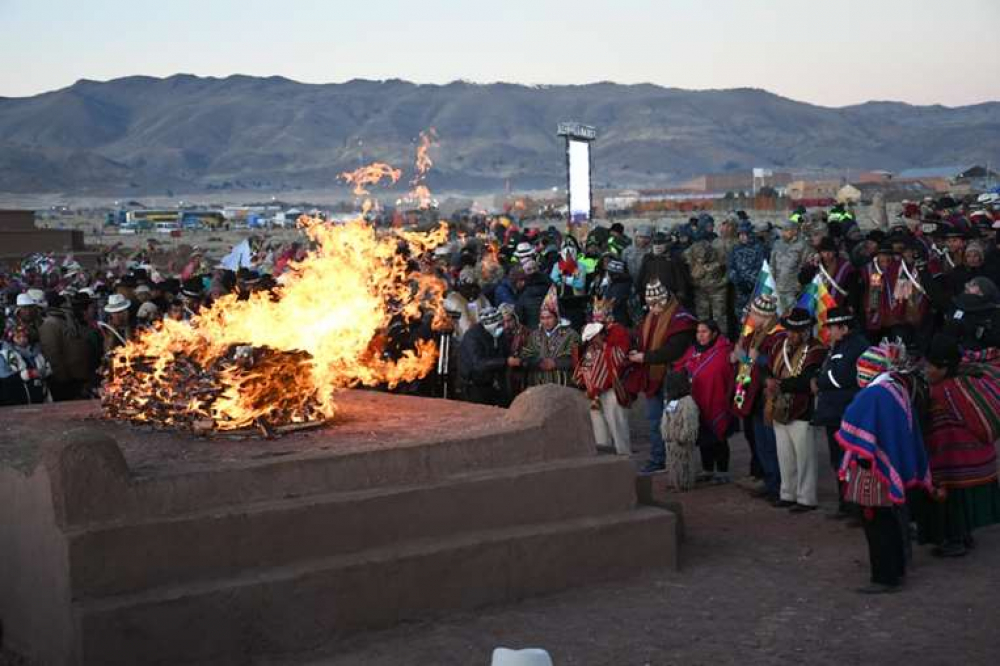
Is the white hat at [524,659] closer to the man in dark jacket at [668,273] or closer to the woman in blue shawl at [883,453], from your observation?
the woman in blue shawl at [883,453]

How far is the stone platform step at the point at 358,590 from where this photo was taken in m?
7.12

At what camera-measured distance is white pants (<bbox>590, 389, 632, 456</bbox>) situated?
40.0ft

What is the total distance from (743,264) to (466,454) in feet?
35.7

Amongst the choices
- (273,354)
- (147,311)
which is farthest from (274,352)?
(147,311)

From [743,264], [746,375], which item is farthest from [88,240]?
[746,375]

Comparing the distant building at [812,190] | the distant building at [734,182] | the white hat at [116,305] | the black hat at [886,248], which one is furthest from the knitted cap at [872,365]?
the distant building at [734,182]

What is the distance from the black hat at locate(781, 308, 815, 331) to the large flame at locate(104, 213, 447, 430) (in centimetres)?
339

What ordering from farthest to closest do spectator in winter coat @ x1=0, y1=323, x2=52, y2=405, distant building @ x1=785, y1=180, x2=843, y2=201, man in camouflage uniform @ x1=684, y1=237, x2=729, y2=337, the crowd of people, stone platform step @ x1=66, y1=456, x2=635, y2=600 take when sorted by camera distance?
distant building @ x1=785, y1=180, x2=843, y2=201 → man in camouflage uniform @ x1=684, y1=237, x2=729, y2=337 → spectator in winter coat @ x1=0, y1=323, x2=52, y2=405 → the crowd of people → stone platform step @ x1=66, y1=456, x2=635, y2=600

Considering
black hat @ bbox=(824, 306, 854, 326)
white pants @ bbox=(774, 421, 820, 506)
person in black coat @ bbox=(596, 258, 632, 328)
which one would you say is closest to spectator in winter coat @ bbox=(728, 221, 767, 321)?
person in black coat @ bbox=(596, 258, 632, 328)

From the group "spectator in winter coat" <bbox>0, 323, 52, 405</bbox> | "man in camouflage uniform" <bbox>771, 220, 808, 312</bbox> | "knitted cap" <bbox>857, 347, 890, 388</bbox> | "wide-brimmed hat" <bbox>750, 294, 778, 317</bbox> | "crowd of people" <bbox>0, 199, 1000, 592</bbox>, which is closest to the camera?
"knitted cap" <bbox>857, 347, 890, 388</bbox>

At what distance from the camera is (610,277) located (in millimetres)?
16562

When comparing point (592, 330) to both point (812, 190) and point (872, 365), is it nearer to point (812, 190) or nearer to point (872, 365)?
point (872, 365)

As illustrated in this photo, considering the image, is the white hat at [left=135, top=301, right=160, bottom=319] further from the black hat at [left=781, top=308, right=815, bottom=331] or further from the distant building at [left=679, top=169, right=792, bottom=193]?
the distant building at [left=679, top=169, right=792, bottom=193]

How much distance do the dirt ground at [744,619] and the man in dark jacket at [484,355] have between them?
3.33 m
